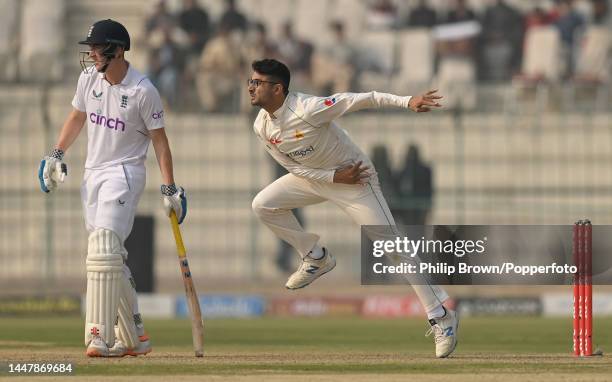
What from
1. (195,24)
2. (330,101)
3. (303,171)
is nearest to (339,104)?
(330,101)

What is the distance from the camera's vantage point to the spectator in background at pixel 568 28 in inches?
880

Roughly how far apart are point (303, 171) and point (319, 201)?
323 mm

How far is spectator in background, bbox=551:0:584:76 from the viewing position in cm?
2236

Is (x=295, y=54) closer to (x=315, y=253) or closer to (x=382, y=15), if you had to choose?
(x=382, y=15)

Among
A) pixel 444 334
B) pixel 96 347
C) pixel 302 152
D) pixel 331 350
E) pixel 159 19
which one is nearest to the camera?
pixel 96 347

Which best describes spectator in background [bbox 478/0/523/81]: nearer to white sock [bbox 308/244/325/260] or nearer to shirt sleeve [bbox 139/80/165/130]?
white sock [bbox 308/244/325/260]

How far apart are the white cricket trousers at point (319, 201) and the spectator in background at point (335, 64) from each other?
10.1 m

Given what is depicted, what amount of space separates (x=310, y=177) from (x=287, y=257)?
9620 mm

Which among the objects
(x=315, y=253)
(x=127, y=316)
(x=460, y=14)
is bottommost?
(x=127, y=316)

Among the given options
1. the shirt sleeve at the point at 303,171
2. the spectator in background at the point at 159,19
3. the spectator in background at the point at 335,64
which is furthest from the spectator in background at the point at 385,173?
the shirt sleeve at the point at 303,171

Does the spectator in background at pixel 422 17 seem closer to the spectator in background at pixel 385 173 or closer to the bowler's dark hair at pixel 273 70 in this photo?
the spectator in background at pixel 385 173

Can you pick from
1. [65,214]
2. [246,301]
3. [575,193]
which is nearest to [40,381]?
[246,301]

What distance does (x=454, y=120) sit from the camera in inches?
825

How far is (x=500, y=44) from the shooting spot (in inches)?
885
